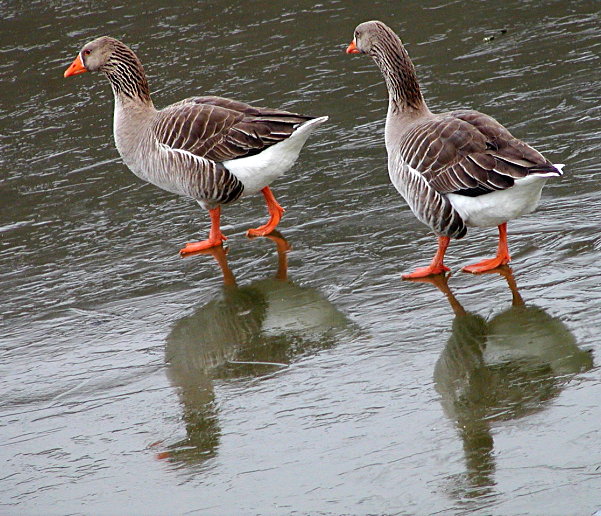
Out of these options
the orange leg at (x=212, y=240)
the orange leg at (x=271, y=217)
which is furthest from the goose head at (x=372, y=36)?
the orange leg at (x=212, y=240)

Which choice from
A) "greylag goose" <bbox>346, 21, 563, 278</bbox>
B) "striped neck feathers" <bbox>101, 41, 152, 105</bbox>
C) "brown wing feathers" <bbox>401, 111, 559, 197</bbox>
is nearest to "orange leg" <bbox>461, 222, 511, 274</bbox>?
"greylag goose" <bbox>346, 21, 563, 278</bbox>

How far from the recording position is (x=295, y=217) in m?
6.83

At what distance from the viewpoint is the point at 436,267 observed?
5629mm

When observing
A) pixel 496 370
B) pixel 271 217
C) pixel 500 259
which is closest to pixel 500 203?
pixel 500 259

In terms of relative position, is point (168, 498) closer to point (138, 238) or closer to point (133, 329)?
point (133, 329)

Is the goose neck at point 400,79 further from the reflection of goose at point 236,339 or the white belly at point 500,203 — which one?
the reflection of goose at point 236,339

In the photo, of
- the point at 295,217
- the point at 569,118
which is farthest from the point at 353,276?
the point at 569,118

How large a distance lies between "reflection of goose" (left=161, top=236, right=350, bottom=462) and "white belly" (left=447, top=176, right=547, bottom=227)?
3.21 ft

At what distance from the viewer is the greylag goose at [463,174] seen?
16.9 ft

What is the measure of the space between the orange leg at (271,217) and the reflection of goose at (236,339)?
71 centimetres

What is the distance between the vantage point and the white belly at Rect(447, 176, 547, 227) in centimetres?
515

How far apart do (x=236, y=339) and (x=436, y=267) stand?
1337 mm

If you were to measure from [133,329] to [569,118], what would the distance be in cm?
Result: 412

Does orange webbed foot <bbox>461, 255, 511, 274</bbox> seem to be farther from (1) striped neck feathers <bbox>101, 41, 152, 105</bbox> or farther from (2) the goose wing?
(1) striped neck feathers <bbox>101, 41, 152, 105</bbox>
